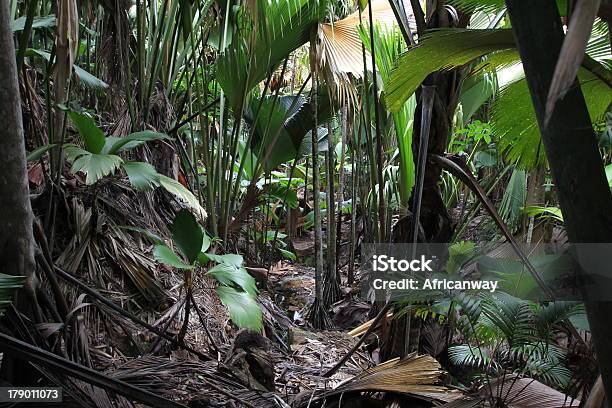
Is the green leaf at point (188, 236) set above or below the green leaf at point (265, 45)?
below

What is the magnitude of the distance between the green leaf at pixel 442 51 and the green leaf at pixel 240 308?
73cm

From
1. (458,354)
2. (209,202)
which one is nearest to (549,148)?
(458,354)

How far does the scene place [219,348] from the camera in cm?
210

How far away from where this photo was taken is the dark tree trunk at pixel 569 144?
2.19 ft

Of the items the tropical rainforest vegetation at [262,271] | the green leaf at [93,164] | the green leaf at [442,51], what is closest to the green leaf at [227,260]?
the tropical rainforest vegetation at [262,271]

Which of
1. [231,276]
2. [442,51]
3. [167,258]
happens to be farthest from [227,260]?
[442,51]

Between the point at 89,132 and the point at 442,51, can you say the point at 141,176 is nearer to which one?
the point at 89,132

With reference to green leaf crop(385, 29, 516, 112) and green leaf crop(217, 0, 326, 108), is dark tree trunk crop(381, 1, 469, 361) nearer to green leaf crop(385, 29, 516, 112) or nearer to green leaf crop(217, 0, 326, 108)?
green leaf crop(385, 29, 516, 112)

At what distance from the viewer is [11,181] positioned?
1.41 metres

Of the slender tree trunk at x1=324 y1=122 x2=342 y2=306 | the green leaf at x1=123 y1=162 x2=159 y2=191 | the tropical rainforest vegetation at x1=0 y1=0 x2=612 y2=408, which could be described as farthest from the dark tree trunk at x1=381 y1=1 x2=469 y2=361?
the slender tree trunk at x1=324 y1=122 x2=342 y2=306

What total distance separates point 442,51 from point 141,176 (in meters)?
0.90

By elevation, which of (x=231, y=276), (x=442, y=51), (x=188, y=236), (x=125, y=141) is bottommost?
(x=231, y=276)

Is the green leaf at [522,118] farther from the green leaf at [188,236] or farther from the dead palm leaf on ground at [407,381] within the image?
the green leaf at [188,236]

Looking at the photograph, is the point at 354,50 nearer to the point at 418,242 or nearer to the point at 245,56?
the point at 245,56
